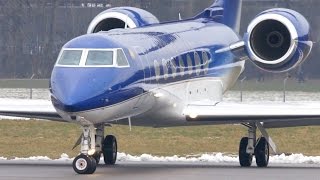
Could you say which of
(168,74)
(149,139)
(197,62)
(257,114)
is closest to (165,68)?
(168,74)

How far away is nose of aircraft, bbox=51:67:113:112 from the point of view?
21609mm

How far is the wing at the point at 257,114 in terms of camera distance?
2523 cm

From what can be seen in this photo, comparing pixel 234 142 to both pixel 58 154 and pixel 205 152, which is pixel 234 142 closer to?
pixel 205 152

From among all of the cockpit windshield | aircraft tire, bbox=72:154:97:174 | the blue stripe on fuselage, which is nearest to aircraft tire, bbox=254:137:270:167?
the blue stripe on fuselage

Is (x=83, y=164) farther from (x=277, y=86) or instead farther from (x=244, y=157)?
(x=277, y=86)

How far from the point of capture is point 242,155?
87.0 feet

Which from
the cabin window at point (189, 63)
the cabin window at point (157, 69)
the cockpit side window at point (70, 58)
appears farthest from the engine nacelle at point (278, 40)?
the cockpit side window at point (70, 58)

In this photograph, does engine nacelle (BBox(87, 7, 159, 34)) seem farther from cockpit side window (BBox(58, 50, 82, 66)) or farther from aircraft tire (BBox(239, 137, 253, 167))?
cockpit side window (BBox(58, 50, 82, 66))

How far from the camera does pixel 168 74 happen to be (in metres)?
26.1

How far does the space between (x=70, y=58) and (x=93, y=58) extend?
43cm

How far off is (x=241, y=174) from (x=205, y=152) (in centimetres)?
894

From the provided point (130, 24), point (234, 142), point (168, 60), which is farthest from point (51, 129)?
point (168, 60)

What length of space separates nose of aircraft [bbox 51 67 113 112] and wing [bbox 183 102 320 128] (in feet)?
12.6

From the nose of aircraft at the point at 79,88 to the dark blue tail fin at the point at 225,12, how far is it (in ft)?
31.6
